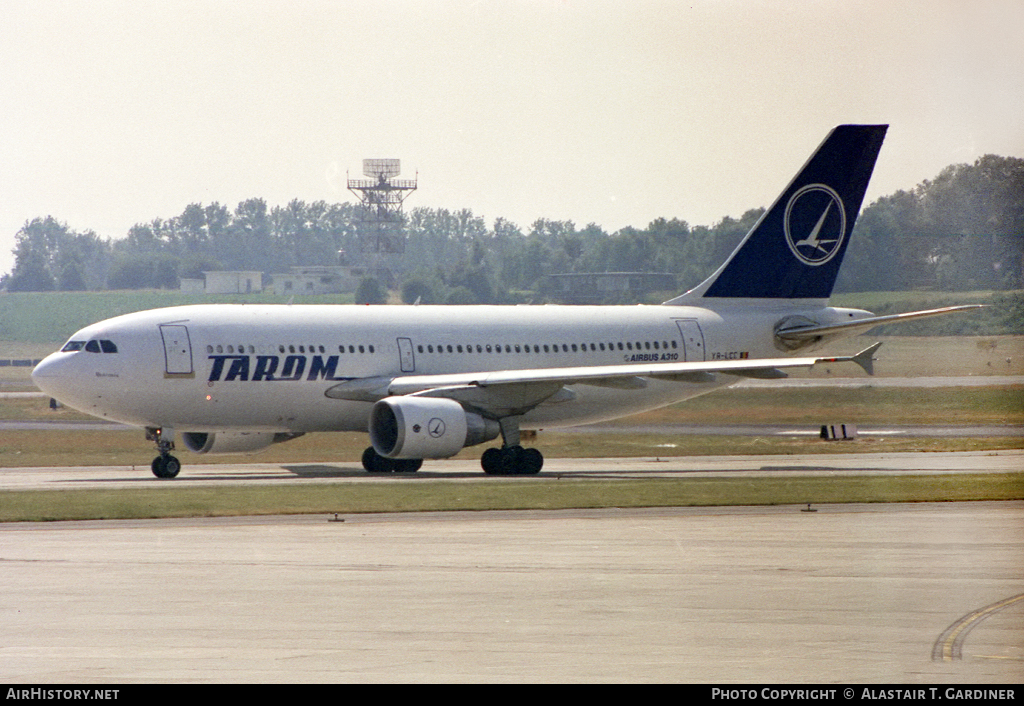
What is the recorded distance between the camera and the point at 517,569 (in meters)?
18.8

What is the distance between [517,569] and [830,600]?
433cm

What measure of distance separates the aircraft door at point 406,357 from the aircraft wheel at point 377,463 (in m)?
2.46

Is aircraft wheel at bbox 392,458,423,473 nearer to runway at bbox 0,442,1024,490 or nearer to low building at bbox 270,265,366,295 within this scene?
runway at bbox 0,442,1024,490

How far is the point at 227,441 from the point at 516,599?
2595cm

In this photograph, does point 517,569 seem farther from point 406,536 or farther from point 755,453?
point 755,453

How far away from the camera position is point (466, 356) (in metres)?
42.1

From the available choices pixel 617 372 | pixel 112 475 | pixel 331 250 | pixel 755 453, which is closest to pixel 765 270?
pixel 755 453

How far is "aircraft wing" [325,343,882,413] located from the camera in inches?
1506

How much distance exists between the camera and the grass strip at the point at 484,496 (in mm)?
27000

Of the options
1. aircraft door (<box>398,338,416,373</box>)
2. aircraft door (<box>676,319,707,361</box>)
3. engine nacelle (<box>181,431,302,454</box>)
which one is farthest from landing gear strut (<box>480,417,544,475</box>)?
aircraft door (<box>676,319,707,361</box>)

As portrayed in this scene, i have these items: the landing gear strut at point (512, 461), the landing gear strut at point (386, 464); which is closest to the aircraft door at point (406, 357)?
the landing gear strut at point (386, 464)

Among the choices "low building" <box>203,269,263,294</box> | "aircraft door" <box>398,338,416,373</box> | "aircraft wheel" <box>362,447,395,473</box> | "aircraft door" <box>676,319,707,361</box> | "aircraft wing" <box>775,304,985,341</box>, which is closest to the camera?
"aircraft wheel" <box>362,447,395,473</box>

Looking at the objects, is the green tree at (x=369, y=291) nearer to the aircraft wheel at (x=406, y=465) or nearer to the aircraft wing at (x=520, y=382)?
the aircraft wheel at (x=406, y=465)

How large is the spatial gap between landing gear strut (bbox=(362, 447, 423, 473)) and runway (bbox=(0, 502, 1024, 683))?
49.3 ft
